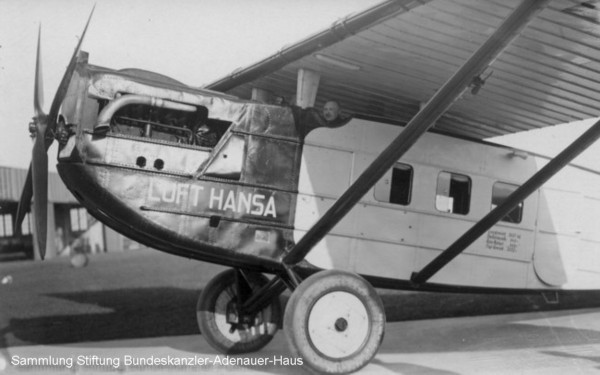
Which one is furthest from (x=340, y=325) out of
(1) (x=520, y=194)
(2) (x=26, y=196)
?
(2) (x=26, y=196)

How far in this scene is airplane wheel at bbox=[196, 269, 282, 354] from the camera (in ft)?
20.9

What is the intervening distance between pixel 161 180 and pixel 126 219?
449 millimetres

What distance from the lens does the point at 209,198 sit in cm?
541

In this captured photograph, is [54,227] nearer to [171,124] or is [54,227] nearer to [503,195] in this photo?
[171,124]

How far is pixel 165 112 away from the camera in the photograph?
5566 mm

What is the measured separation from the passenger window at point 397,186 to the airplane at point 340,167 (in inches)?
0.9

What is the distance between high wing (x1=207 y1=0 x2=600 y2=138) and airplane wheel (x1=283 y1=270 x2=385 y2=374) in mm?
1920

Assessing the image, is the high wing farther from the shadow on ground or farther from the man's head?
the shadow on ground

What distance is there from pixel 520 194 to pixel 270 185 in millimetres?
2386

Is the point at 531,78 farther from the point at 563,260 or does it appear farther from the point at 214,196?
the point at 214,196

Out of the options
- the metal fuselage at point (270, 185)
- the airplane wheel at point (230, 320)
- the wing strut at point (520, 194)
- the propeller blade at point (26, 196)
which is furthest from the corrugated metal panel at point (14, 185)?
the wing strut at point (520, 194)

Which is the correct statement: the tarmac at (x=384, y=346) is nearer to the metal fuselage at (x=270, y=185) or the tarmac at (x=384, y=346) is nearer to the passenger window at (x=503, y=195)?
the metal fuselage at (x=270, y=185)

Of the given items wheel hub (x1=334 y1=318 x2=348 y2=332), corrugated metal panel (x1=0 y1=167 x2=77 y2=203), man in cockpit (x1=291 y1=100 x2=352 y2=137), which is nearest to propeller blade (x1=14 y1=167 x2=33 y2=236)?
man in cockpit (x1=291 y1=100 x2=352 y2=137)

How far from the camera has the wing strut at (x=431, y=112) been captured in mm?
4480
